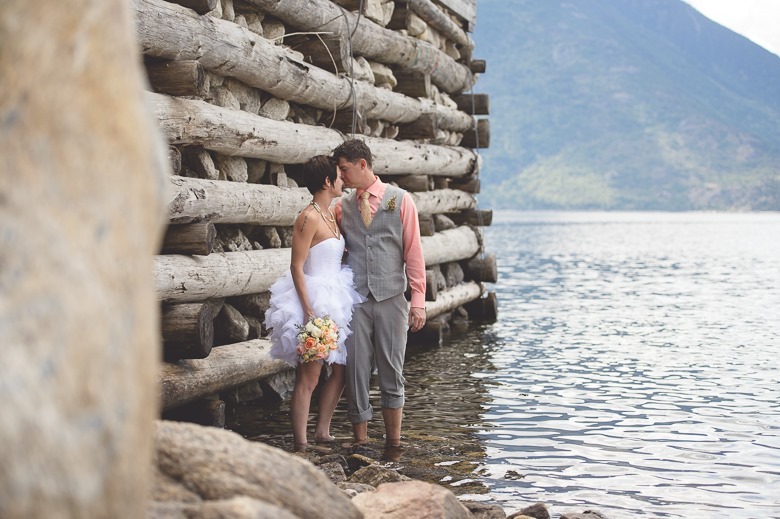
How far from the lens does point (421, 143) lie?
562 inches

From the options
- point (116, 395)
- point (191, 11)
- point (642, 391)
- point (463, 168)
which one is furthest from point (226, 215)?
point (463, 168)

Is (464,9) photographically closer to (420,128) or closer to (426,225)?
(420,128)

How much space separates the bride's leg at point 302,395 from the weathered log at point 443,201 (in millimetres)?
6544

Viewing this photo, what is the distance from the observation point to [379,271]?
24.1 feet

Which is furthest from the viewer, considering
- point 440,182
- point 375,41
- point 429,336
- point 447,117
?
point 440,182

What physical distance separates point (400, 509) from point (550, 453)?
3335 millimetres

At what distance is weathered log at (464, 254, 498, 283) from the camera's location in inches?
664

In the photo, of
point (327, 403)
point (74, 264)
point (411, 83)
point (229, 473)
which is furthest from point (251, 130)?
point (74, 264)

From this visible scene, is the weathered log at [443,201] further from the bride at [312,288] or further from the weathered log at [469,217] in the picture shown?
the bride at [312,288]

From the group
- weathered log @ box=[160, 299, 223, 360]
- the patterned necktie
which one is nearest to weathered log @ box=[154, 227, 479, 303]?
weathered log @ box=[160, 299, 223, 360]

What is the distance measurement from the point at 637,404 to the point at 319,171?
4085 mm

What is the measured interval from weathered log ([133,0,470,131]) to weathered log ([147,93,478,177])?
0.30 m

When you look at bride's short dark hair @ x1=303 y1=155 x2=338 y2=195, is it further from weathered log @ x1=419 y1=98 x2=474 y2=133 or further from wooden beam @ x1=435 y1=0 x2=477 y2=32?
wooden beam @ x1=435 y1=0 x2=477 y2=32

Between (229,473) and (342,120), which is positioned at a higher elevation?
(342,120)
